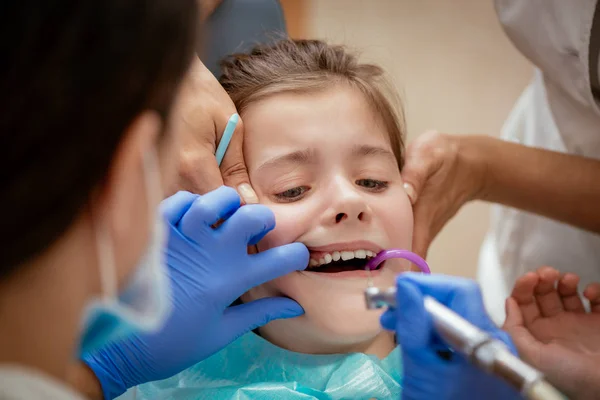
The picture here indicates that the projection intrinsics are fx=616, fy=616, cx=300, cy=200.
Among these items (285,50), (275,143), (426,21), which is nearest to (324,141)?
(275,143)

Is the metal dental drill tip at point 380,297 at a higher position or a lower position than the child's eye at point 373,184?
higher

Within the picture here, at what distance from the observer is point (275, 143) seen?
120 cm

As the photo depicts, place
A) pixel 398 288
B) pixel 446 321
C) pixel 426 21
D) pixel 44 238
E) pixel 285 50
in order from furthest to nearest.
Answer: pixel 426 21 < pixel 285 50 < pixel 398 288 < pixel 446 321 < pixel 44 238

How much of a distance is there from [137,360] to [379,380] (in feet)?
1.44

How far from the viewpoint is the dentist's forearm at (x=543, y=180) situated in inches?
60.4

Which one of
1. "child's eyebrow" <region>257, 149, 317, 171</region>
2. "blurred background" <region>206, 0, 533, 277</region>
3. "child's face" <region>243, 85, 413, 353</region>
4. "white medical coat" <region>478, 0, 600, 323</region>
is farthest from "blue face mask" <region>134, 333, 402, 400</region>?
"blurred background" <region>206, 0, 533, 277</region>

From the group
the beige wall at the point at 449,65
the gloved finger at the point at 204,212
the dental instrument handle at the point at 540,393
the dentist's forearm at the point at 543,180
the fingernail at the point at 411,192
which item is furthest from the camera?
the beige wall at the point at 449,65

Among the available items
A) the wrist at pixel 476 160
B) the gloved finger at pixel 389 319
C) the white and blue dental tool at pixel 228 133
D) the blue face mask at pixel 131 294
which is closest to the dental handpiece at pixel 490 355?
the gloved finger at pixel 389 319

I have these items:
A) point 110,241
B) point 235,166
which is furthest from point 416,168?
point 110,241

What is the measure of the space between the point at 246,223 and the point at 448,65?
6.18ft

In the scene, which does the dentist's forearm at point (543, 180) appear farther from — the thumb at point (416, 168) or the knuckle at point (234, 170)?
the knuckle at point (234, 170)

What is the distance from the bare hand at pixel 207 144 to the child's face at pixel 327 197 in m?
0.04

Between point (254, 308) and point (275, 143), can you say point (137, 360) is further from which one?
point (275, 143)

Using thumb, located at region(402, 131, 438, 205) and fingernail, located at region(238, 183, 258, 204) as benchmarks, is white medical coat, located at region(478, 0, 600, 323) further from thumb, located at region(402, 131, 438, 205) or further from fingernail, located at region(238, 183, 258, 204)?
fingernail, located at region(238, 183, 258, 204)
